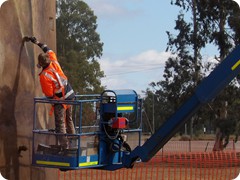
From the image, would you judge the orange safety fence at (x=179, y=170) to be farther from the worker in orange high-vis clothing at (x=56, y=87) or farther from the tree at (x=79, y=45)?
the tree at (x=79, y=45)

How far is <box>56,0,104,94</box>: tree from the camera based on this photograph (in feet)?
168

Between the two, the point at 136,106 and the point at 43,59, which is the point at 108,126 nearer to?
the point at 136,106

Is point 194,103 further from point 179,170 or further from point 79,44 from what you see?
point 79,44

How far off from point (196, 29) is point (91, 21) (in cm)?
1907

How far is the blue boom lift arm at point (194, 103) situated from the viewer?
816 cm

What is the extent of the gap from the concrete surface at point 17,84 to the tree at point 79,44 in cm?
4069

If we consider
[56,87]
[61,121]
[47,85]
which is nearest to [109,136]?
[61,121]

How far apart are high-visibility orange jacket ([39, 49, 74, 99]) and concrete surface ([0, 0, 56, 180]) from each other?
50cm

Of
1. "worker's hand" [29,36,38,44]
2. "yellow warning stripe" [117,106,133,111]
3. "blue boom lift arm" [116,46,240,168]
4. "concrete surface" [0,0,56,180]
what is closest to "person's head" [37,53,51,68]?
"concrete surface" [0,0,56,180]

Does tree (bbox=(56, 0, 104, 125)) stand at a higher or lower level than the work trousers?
higher

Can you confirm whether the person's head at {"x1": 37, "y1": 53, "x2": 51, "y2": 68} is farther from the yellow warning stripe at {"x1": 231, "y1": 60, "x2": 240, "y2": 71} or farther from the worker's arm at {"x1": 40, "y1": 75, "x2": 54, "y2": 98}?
the yellow warning stripe at {"x1": 231, "y1": 60, "x2": 240, "y2": 71}

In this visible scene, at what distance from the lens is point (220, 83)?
8.16 m

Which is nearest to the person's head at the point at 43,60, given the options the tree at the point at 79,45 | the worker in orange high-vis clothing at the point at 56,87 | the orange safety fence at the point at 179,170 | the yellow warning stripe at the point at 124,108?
the worker in orange high-vis clothing at the point at 56,87

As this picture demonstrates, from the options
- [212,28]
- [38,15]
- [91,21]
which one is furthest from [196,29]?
[38,15]
